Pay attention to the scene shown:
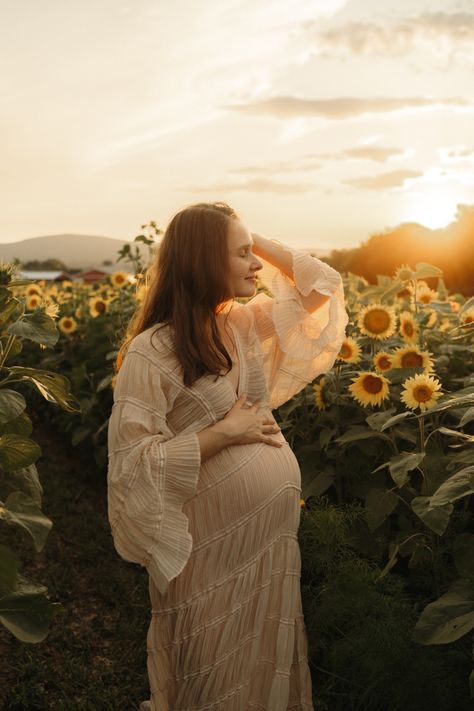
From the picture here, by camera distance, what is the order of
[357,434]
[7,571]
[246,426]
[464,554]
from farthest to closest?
[357,434] < [464,554] < [246,426] < [7,571]

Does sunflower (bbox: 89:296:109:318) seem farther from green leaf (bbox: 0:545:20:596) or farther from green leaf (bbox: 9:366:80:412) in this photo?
green leaf (bbox: 0:545:20:596)

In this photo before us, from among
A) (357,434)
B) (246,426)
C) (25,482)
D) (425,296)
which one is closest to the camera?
(25,482)

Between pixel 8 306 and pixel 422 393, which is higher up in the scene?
pixel 8 306

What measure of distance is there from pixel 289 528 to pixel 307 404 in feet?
3.54

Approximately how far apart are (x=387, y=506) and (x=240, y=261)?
104 cm

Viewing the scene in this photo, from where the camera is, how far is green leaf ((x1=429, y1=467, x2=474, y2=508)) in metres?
2.27

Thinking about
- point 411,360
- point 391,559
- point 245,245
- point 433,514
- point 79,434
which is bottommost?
point 79,434

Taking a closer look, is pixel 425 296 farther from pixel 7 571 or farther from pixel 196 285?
pixel 7 571

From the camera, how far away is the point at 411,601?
9.50 feet

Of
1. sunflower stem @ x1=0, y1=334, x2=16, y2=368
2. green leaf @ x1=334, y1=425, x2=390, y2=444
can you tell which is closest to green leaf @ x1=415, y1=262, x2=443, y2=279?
green leaf @ x1=334, y1=425, x2=390, y2=444

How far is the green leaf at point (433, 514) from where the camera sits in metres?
2.47

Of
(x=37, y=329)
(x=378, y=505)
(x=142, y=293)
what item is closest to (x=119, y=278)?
(x=142, y=293)

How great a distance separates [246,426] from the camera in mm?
2342

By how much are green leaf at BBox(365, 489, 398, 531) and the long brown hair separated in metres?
0.81
